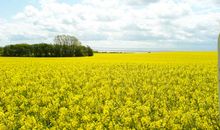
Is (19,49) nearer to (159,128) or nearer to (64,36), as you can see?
(64,36)

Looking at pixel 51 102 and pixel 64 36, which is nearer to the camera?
pixel 51 102

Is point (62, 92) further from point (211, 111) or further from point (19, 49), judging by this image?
point (19, 49)

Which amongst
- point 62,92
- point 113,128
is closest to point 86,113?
point 113,128

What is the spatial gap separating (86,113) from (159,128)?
2134 millimetres

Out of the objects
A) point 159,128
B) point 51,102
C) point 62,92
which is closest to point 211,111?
point 159,128

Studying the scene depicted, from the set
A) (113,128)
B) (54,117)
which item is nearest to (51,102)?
(54,117)

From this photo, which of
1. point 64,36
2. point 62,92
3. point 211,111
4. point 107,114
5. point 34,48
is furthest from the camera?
point 64,36

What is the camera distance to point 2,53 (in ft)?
257

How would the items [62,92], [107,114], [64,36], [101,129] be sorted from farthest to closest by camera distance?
[64,36] → [62,92] → [107,114] → [101,129]

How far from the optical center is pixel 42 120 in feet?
32.9

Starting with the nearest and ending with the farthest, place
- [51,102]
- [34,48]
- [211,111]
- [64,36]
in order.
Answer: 1. [211,111]
2. [51,102]
3. [34,48]
4. [64,36]

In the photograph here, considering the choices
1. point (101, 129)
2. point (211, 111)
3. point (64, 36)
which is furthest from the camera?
point (64, 36)

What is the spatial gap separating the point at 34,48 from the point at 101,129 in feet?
225

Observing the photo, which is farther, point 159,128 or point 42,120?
point 42,120
